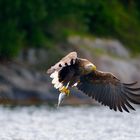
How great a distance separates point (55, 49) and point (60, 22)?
3.80 m

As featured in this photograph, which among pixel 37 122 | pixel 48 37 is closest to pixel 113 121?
pixel 37 122

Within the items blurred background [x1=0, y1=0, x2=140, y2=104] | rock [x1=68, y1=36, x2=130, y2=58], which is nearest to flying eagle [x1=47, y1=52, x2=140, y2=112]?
blurred background [x1=0, y1=0, x2=140, y2=104]

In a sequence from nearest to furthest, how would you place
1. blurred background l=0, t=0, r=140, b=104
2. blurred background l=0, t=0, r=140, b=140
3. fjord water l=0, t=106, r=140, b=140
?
fjord water l=0, t=106, r=140, b=140, blurred background l=0, t=0, r=140, b=140, blurred background l=0, t=0, r=140, b=104

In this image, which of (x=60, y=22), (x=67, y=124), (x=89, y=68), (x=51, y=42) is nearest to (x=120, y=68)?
(x=51, y=42)

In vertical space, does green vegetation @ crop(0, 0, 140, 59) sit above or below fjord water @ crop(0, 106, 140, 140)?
above

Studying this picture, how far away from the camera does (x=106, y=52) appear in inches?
1807

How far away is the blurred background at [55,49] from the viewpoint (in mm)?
31125

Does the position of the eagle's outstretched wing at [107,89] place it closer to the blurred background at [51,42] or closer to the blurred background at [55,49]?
the blurred background at [55,49]

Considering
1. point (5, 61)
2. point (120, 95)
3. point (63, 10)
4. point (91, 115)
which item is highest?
point (63, 10)

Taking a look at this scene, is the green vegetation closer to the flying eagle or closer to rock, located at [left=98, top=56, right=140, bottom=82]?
rock, located at [left=98, top=56, right=140, bottom=82]

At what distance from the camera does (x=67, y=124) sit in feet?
89.1

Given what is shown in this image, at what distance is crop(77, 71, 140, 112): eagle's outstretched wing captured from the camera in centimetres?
1947

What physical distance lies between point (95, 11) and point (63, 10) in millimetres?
8326

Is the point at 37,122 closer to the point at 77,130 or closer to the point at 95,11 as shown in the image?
the point at 77,130
